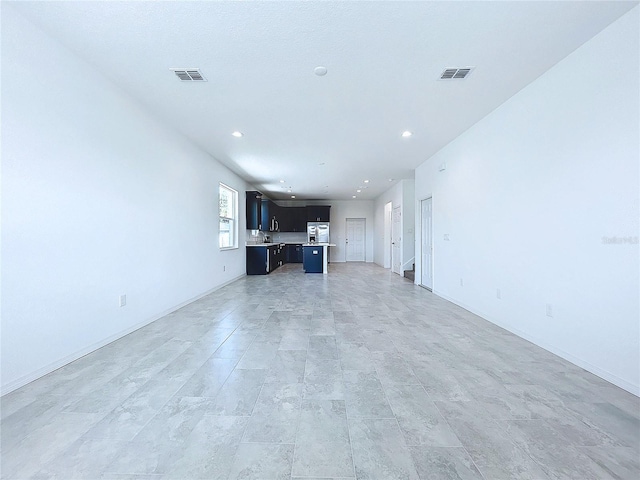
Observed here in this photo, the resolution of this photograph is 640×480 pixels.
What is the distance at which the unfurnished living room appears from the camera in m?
1.47

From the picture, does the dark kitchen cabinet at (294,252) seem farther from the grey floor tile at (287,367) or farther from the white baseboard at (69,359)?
the grey floor tile at (287,367)

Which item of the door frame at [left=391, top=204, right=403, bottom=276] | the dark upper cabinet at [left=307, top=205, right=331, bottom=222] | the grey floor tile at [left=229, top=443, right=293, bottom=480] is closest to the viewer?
the grey floor tile at [left=229, top=443, right=293, bottom=480]

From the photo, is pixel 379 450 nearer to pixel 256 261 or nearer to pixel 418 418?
pixel 418 418

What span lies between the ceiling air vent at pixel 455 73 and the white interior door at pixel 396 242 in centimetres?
520

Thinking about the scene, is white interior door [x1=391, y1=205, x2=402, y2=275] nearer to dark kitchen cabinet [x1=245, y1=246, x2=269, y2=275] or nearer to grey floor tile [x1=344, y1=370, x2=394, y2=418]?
dark kitchen cabinet [x1=245, y1=246, x2=269, y2=275]

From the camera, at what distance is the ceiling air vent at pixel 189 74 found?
2600 mm

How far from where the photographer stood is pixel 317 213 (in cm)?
1114

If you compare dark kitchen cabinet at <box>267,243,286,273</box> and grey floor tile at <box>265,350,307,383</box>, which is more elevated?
dark kitchen cabinet at <box>267,243,286,273</box>

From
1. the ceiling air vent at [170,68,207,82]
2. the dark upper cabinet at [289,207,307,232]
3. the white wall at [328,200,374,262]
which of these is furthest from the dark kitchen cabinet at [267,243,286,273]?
the ceiling air vent at [170,68,207,82]

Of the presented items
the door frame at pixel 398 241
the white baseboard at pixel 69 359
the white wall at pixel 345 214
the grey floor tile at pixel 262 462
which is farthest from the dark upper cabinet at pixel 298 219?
the grey floor tile at pixel 262 462

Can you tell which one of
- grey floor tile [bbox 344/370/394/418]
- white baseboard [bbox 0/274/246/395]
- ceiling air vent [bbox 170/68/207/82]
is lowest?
grey floor tile [bbox 344/370/394/418]

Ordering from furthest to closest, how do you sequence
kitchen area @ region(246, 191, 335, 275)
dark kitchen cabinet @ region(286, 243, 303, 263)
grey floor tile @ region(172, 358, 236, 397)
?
dark kitchen cabinet @ region(286, 243, 303, 263) < kitchen area @ region(246, 191, 335, 275) < grey floor tile @ region(172, 358, 236, 397)

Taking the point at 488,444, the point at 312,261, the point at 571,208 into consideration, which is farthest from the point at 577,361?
the point at 312,261

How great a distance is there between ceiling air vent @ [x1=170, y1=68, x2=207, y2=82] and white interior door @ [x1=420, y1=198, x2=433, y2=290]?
477 centimetres
